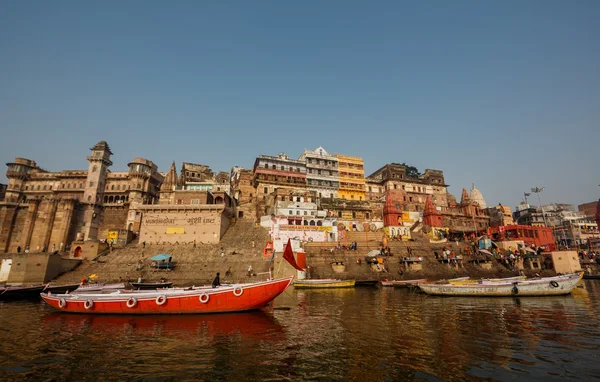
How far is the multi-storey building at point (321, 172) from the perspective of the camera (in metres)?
65.3

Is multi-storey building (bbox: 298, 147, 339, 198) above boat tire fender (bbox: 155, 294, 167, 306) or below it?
above

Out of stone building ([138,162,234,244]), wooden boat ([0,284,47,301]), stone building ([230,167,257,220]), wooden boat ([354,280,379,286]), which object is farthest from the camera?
stone building ([230,167,257,220])

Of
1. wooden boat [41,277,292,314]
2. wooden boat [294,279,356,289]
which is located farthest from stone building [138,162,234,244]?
wooden boat [41,277,292,314]

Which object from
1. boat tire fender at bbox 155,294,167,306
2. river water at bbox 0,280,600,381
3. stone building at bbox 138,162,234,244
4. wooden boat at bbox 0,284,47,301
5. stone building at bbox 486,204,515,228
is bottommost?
river water at bbox 0,280,600,381

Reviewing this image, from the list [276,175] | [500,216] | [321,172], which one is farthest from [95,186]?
[500,216]

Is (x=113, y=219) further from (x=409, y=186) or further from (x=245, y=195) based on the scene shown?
(x=409, y=186)

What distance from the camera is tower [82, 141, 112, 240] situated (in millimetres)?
56500

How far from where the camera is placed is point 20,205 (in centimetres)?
5856

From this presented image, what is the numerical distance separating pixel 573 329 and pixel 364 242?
3539 cm

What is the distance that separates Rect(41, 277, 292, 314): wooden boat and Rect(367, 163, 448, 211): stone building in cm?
5526

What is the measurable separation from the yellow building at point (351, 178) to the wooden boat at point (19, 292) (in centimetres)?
5256

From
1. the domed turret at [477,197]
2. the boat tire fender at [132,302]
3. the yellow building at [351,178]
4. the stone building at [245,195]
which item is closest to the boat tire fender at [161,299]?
the boat tire fender at [132,302]

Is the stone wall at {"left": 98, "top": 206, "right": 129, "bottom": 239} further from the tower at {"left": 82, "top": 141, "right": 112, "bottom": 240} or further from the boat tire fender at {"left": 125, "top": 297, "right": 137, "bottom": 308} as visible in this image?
the boat tire fender at {"left": 125, "top": 297, "right": 137, "bottom": 308}

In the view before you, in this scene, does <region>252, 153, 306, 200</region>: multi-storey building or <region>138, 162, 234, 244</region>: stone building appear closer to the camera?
<region>138, 162, 234, 244</region>: stone building
